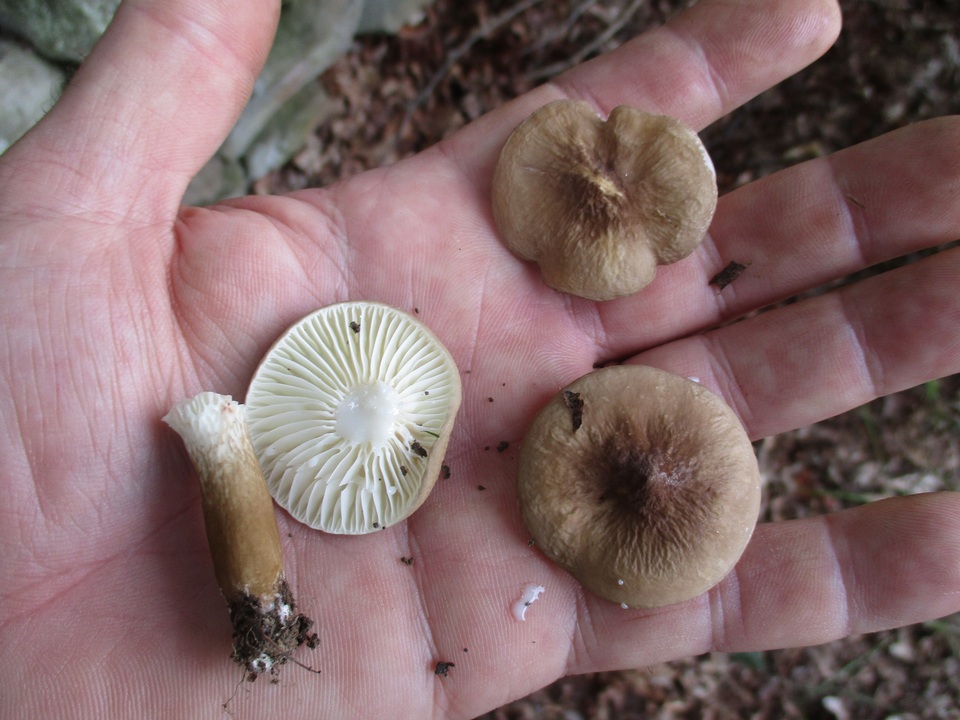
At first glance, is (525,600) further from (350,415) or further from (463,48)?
(463,48)

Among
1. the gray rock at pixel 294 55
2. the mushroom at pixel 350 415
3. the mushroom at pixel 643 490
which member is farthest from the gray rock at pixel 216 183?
the mushroom at pixel 643 490

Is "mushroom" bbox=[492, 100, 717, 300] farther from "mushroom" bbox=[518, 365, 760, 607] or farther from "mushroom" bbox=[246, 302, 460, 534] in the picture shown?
"mushroom" bbox=[246, 302, 460, 534]

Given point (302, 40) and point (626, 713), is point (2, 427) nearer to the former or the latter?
point (302, 40)

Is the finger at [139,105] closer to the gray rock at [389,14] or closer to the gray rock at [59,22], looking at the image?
the gray rock at [59,22]

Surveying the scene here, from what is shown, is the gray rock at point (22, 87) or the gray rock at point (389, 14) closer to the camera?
the gray rock at point (22, 87)

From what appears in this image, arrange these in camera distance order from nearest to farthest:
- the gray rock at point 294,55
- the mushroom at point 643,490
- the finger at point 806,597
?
1. the mushroom at point 643,490
2. the finger at point 806,597
3. the gray rock at point 294,55

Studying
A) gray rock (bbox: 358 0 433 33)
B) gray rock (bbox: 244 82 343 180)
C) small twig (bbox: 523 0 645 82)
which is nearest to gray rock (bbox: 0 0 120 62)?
gray rock (bbox: 244 82 343 180)
